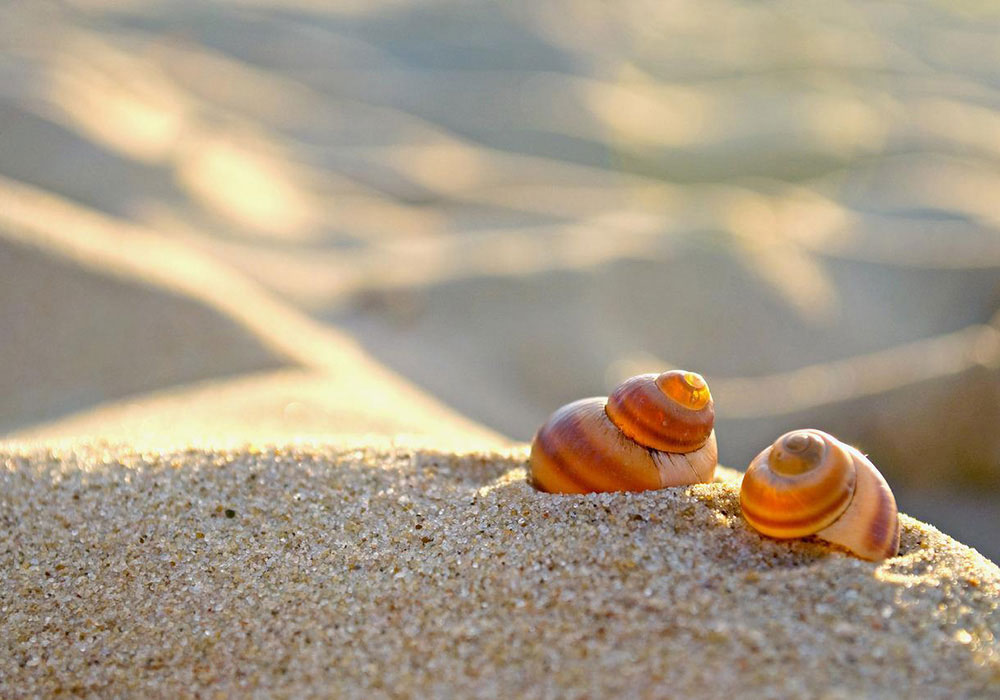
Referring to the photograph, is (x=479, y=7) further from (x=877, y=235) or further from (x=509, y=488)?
(x=509, y=488)

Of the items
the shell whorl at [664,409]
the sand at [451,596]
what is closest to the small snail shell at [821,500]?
the sand at [451,596]

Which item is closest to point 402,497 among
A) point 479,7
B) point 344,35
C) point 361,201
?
point 361,201

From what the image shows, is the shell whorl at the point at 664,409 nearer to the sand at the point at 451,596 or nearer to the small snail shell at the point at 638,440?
the small snail shell at the point at 638,440

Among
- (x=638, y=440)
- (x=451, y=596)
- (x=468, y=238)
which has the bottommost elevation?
(x=468, y=238)

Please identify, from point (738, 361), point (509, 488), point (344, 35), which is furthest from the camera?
point (344, 35)

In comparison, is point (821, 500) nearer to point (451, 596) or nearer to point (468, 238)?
point (451, 596)

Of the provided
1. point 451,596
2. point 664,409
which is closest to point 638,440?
point 664,409

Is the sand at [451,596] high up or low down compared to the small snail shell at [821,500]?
down
